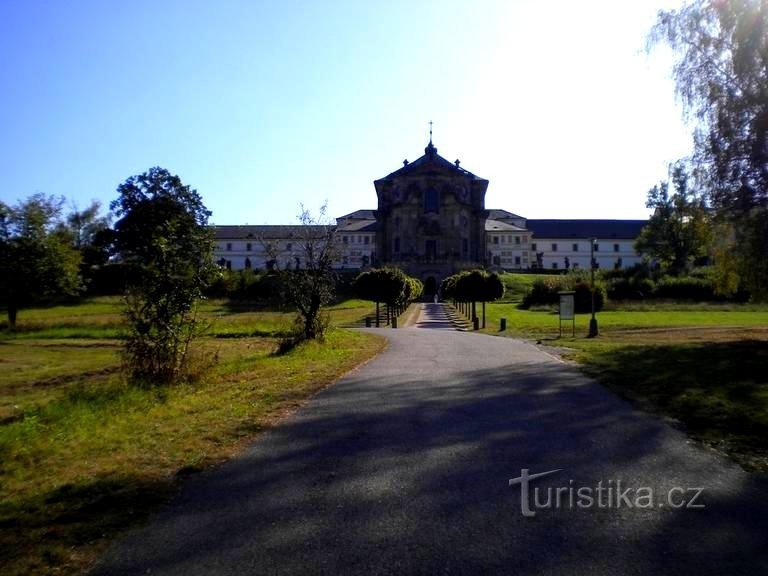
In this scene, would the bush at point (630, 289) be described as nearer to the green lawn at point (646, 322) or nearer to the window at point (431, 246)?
the green lawn at point (646, 322)

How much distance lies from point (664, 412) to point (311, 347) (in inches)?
464

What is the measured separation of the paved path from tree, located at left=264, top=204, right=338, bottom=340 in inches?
468

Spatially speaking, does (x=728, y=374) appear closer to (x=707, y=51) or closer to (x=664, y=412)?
(x=664, y=412)

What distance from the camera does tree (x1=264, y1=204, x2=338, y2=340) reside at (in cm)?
2114

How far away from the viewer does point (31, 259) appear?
48.8 m

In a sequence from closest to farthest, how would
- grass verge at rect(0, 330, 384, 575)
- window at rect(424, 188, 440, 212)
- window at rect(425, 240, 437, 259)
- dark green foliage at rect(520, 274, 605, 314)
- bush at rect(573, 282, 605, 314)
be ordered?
grass verge at rect(0, 330, 384, 575)
bush at rect(573, 282, 605, 314)
dark green foliage at rect(520, 274, 605, 314)
window at rect(424, 188, 440, 212)
window at rect(425, 240, 437, 259)

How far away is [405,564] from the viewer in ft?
13.6

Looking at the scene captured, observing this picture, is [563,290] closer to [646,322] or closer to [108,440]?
[646,322]

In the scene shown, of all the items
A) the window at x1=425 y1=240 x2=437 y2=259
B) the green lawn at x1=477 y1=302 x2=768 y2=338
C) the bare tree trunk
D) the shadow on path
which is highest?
the window at x1=425 y1=240 x2=437 y2=259

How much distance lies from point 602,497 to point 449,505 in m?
1.36

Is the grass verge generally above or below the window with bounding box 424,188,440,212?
below

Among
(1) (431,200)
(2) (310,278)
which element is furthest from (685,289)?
(2) (310,278)

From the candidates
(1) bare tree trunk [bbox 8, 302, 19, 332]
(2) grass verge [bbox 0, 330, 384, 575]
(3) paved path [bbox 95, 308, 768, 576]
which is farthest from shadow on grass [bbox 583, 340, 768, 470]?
(1) bare tree trunk [bbox 8, 302, 19, 332]

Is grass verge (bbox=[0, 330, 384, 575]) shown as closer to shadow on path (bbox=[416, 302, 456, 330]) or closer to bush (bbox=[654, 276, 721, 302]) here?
shadow on path (bbox=[416, 302, 456, 330])
